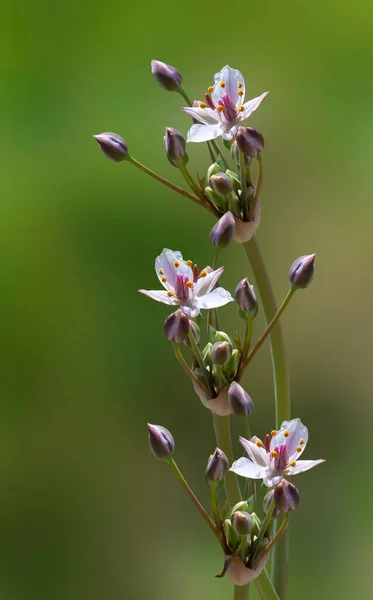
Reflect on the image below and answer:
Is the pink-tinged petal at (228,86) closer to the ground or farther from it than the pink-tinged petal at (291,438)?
farther from it

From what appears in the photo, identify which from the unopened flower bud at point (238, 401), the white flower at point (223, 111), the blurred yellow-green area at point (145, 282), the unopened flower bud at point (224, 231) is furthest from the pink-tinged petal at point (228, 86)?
the blurred yellow-green area at point (145, 282)

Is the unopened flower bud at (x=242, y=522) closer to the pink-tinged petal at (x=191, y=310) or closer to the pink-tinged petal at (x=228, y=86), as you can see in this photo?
the pink-tinged petal at (x=191, y=310)

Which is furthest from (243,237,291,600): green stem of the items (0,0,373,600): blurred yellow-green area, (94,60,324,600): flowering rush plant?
(0,0,373,600): blurred yellow-green area

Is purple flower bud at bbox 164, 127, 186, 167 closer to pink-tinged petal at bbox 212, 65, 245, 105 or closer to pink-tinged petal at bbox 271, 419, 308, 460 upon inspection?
pink-tinged petal at bbox 212, 65, 245, 105

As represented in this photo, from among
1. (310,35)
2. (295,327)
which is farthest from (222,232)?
(310,35)

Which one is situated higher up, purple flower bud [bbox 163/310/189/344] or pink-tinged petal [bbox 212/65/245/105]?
pink-tinged petal [bbox 212/65/245/105]

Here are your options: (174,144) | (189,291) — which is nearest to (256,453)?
(189,291)

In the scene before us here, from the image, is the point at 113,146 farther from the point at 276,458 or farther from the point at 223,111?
the point at 276,458
